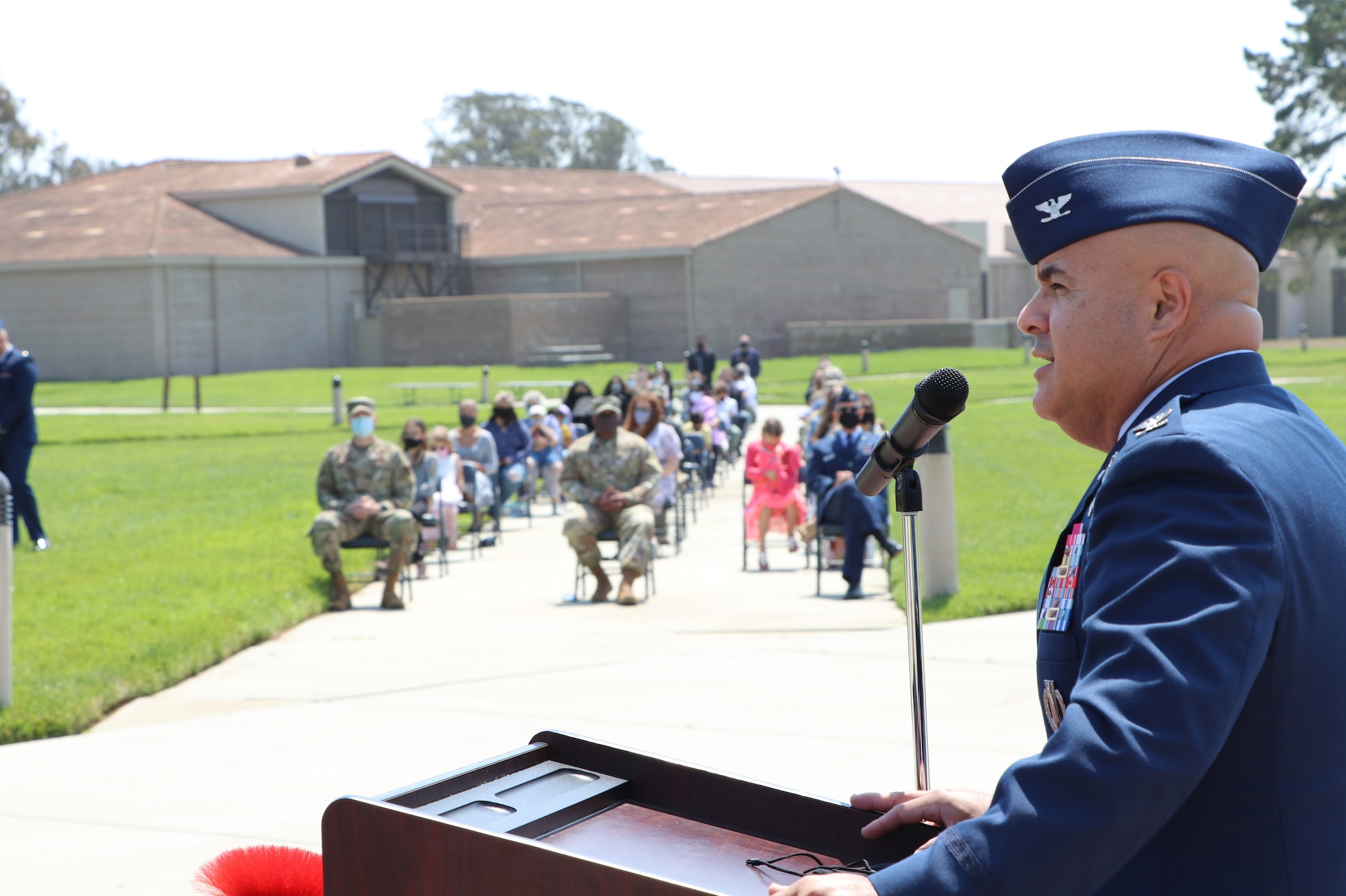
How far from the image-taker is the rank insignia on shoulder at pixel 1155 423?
172 cm

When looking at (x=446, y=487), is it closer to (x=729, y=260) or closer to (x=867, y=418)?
(x=867, y=418)

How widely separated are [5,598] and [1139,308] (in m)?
6.92

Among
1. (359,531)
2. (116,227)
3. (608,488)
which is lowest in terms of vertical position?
(359,531)

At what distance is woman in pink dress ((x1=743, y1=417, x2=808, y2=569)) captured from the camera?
544 inches

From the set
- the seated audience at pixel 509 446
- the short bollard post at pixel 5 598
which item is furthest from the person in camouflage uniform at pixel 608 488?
the short bollard post at pixel 5 598

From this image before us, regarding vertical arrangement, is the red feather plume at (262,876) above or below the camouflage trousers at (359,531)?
above

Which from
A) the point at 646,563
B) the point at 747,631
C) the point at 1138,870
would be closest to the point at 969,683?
the point at 747,631

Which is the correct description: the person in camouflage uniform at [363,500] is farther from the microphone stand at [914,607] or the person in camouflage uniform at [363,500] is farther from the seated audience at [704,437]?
the microphone stand at [914,607]

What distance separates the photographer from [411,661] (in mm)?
8820

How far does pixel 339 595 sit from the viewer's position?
1120cm

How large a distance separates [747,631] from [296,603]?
3.50 m

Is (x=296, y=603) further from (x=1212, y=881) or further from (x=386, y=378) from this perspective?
(x=386, y=378)

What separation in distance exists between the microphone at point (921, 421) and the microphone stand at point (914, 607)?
0.10ft

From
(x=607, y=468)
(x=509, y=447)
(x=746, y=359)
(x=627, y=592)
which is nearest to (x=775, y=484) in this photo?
(x=607, y=468)
